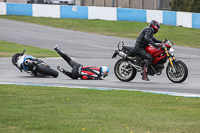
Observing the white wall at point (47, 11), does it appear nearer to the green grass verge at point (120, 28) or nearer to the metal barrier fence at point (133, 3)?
the green grass verge at point (120, 28)

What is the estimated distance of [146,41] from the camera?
12.6 meters

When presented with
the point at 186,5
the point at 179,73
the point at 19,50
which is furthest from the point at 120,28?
the point at 179,73

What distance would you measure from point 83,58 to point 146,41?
7.28 meters

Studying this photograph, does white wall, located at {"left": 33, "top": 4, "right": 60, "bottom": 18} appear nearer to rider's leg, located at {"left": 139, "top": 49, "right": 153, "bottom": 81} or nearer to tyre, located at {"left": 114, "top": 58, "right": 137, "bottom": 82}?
tyre, located at {"left": 114, "top": 58, "right": 137, "bottom": 82}

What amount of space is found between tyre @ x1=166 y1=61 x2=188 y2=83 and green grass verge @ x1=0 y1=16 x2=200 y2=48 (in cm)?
1382

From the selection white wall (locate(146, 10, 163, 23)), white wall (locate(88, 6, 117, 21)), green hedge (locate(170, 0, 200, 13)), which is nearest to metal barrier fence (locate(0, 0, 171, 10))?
green hedge (locate(170, 0, 200, 13))

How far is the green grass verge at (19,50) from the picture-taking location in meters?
20.7

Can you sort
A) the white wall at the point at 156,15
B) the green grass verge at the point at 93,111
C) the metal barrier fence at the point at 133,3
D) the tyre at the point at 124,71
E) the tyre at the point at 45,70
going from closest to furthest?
the green grass verge at the point at 93,111 → the tyre at the point at 124,71 → the tyre at the point at 45,70 → the white wall at the point at 156,15 → the metal barrier fence at the point at 133,3

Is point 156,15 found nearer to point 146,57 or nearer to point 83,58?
point 83,58

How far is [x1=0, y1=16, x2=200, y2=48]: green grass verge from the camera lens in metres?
29.2

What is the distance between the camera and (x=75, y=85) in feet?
39.4

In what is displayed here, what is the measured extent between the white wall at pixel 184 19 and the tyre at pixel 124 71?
20196 millimetres

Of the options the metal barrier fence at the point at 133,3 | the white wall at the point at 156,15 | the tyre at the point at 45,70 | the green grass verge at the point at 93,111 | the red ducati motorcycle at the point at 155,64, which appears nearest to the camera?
the green grass verge at the point at 93,111

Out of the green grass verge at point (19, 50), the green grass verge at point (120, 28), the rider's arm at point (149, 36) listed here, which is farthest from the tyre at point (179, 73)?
the green grass verge at point (120, 28)
